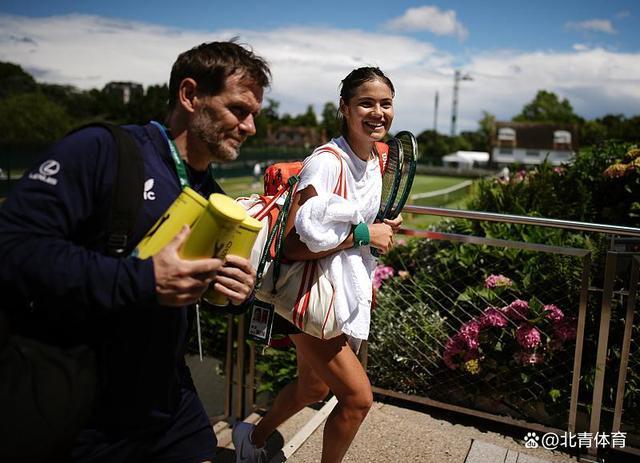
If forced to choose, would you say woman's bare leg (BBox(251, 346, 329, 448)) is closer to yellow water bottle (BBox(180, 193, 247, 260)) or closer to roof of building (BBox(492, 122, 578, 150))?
yellow water bottle (BBox(180, 193, 247, 260))

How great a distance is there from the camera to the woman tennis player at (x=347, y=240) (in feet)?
7.79

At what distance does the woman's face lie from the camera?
8.72 ft

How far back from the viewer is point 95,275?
1.36 m

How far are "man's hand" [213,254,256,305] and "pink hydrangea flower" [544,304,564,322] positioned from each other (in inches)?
109

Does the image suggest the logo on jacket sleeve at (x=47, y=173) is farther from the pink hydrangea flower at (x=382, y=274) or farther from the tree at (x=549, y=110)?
the tree at (x=549, y=110)

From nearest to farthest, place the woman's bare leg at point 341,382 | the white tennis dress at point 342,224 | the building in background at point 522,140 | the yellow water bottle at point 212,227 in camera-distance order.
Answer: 1. the yellow water bottle at point 212,227
2. the white tennis dress at point 342,224
3. the woman's bare leg at point 341,382
4. the building in background at point 522,140

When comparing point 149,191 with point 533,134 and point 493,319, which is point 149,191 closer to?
point 493,319

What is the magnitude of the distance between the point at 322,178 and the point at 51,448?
4.69 ft

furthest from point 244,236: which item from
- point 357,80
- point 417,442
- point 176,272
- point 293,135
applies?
point 293,135

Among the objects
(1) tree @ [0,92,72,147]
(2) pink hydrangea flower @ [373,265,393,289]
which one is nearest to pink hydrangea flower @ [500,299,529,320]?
(2) pink hydrangea flower @ [373,265,393,289]

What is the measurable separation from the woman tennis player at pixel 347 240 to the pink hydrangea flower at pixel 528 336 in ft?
5.11

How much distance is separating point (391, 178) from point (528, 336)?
1.75 meters

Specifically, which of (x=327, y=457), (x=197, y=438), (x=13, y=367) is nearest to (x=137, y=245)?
(x=13, y=367)

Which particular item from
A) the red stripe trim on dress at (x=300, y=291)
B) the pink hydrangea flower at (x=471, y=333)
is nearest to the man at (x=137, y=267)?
the red stripe trim on dress at (x=300, y=291)
